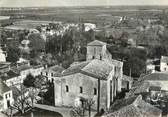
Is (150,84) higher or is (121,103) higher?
(150,84)

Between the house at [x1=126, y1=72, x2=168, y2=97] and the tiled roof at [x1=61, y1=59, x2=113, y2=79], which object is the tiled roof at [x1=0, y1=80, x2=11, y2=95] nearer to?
the tiled roof at [x1=61, y1=59, x2=113, y2=79]

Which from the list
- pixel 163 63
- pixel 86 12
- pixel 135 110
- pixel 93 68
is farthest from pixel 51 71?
pixel 163 63

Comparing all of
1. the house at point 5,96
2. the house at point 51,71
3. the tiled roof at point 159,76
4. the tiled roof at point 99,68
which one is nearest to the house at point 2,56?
the house at point 5,96

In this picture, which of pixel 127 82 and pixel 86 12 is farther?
pixel 127 82

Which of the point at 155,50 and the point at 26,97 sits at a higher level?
the point at 155,50

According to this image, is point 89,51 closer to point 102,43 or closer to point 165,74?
point 102,43

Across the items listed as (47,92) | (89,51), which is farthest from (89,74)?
(47,92)

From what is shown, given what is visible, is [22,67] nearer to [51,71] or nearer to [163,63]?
[51,71]
